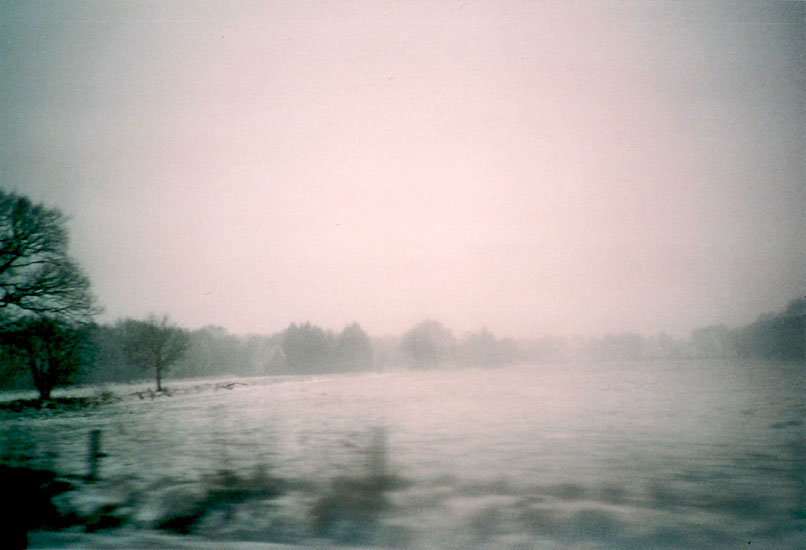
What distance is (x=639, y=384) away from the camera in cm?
1048

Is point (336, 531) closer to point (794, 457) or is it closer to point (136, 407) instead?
point (794, 457)

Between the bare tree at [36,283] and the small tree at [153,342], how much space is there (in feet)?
2.82

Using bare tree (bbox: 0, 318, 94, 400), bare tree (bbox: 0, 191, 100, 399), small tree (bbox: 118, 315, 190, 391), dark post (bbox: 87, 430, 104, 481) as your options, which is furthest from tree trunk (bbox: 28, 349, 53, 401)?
dark post (bbox: 87, 430, 104, 481)

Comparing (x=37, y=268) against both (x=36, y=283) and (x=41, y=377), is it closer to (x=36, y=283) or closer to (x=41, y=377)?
(x=36, y=283)

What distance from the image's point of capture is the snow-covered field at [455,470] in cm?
318

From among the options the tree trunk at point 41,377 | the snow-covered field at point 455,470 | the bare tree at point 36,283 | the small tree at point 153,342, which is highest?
the bare tree at point 36,283

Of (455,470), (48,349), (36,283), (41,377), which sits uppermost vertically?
(36,283)

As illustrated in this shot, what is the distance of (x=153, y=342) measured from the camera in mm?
9891

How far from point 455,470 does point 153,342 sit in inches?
335

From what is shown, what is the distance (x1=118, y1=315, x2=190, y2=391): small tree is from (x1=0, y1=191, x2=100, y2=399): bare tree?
858mm

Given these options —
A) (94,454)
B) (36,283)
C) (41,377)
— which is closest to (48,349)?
(41,377)

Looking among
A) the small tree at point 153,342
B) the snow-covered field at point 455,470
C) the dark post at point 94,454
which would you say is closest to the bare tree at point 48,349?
the small tree at point 153,342

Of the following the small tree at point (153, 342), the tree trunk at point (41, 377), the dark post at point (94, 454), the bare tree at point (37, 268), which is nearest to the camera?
the dark post at point (94, 454)

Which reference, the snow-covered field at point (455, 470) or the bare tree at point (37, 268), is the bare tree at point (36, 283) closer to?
the bare tree at point (37, 268)
